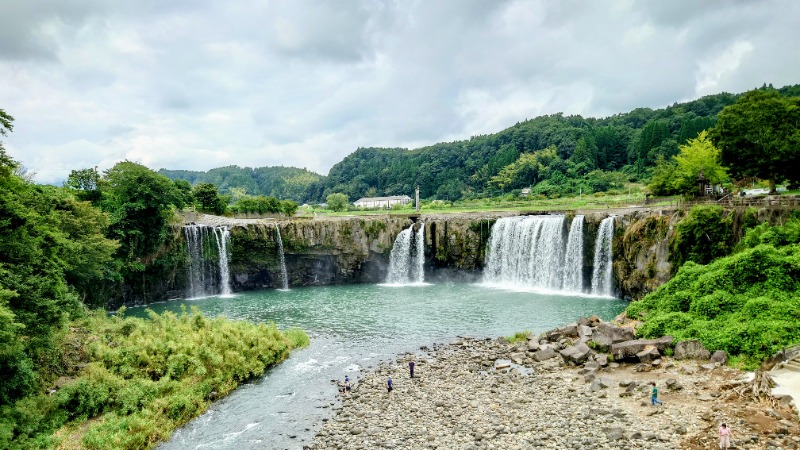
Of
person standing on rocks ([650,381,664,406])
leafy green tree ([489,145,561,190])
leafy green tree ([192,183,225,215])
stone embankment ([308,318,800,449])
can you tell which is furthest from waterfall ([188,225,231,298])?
leafy green tree ([489,145,561,190])

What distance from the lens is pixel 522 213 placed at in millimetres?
45188

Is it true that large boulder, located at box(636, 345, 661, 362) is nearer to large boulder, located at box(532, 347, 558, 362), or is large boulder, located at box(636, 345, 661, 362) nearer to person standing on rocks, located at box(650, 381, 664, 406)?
large boulder, located at box(532, 347, 558, 362)

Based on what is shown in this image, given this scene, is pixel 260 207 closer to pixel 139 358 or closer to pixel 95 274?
pixel 95 274

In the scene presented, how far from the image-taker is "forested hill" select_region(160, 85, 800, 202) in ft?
285

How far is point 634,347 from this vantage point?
19.5 m

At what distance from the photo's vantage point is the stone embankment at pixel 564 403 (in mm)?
13148

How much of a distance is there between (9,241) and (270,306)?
22.8 meters

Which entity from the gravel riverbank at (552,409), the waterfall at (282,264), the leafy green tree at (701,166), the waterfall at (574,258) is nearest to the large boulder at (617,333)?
the gravel riverbank at (552,409)

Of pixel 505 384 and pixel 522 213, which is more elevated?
pixel 522 213

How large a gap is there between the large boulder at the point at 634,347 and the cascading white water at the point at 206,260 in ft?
123

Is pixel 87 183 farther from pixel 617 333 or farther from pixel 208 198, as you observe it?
pixel 617 333

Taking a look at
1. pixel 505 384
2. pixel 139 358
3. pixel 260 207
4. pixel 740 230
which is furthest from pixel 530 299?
pixel 260 207

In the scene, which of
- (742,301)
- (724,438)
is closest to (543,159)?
(742,301)

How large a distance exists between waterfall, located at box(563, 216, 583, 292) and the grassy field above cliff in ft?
76.0
